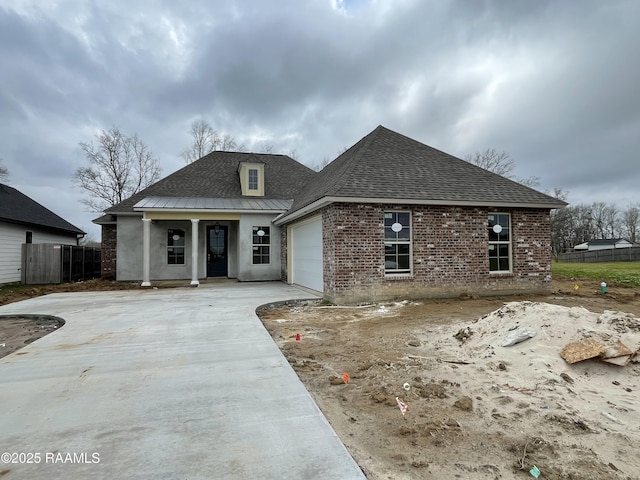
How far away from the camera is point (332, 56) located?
12.9 m

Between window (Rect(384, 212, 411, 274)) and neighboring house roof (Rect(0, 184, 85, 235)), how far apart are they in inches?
637

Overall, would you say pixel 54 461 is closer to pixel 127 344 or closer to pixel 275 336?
pixel 127 344

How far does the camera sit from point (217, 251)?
52.5 ft

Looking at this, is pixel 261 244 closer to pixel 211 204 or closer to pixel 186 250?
pixel 211 204

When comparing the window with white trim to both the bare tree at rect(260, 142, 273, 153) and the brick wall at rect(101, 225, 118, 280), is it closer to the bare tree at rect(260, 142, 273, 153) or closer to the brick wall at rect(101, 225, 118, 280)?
the brick wall at rect(101, 225, 118, 280)

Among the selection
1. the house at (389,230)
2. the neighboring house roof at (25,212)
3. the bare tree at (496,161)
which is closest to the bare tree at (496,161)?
the bare tree at (496,161)

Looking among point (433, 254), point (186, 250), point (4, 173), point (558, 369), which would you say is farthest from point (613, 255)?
point (4, 173)

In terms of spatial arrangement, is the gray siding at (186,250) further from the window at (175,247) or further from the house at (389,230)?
the window at (175,247)

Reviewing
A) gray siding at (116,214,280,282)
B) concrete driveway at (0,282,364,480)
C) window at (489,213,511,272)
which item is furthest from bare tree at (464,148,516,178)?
concrete driveway at (0,282,364,480)

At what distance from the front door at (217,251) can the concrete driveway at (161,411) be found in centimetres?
1012

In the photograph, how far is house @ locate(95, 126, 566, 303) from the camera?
9.34 m

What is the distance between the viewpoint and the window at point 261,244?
1452 centimetres

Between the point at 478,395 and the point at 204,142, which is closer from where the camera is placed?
the point at 478,395

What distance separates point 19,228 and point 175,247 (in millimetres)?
8004
